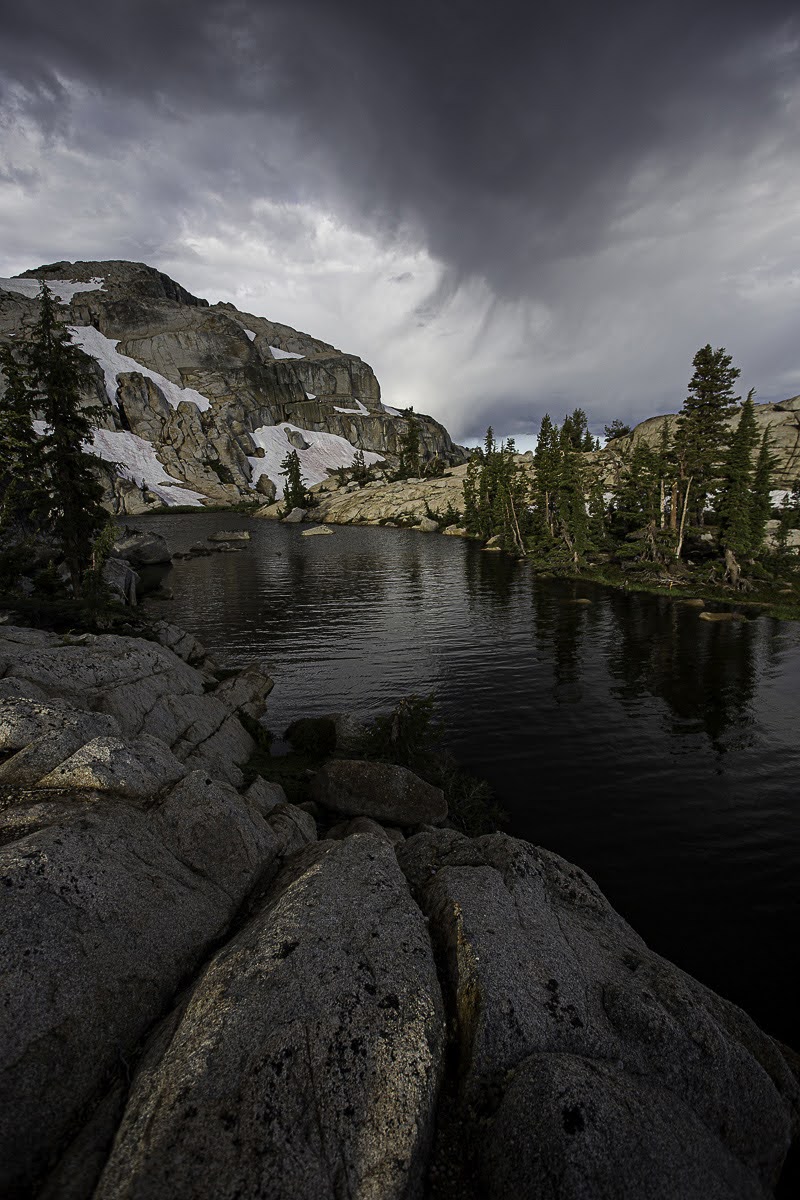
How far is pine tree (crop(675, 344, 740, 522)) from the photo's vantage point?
48000 mm

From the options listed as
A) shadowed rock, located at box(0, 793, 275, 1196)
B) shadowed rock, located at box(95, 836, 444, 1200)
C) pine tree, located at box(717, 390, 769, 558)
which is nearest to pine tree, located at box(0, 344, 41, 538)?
shadowed rock, located at box(0, 793, 275, 1196)

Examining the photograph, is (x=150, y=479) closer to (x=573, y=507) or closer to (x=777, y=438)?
(x=573, y=507)

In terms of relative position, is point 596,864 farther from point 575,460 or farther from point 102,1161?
point 575,460

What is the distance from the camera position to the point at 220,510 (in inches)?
7347

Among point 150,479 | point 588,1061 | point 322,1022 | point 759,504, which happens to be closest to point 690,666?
point 588,1061

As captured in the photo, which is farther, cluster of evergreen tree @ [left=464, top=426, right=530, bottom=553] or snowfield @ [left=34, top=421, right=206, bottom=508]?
snowfield @ [left=34, top=421, right=206, bottom=508]

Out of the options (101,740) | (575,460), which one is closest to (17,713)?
(101,740)

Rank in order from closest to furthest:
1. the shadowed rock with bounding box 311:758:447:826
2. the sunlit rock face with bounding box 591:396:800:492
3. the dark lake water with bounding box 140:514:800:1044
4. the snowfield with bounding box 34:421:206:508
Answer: the dark lake water with bounding box 140:514:800:1044
the shadowed rock with bounding box 311:758:447:826
the sunlit rock face with bounding box 591:396:800:492
the snowfield with bounding box 34:421:206:508

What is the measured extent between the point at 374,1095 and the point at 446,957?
6.20 feet

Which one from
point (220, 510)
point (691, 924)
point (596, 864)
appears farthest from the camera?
point (220, 510)

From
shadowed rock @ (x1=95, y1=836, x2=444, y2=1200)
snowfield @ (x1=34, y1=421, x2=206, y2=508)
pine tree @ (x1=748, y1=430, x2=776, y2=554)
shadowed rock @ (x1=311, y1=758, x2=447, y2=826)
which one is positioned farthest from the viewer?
snowfield @ (x1=34, y1=421, x2=206, y2=508)

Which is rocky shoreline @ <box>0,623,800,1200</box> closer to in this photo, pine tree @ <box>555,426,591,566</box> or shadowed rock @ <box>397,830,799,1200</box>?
shadowed rock @ <box>397,830,799,1200</box>

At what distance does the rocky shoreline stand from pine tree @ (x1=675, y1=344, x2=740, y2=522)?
2054 inches

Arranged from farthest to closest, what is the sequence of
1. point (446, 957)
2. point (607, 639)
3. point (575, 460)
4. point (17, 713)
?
point (575, 460) < point (607, 639) < point (17, 713) < point (446, 957)
